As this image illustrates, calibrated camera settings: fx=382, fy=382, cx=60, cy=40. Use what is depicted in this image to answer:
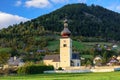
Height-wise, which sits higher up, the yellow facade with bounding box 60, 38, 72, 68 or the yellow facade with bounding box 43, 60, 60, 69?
the yellow facade with bounding box 60, 38, 72, 68

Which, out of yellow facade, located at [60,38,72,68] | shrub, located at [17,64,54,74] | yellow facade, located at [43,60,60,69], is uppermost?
yellow facade, located at [60,38,72,68]

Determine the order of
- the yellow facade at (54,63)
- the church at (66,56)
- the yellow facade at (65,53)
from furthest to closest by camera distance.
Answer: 1. the yellow facade at (54,63)
2. the church at (66,56)
3. the yellow facade at (65,53)

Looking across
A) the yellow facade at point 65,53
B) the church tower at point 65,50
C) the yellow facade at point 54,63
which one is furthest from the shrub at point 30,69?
the yellow facade at point 54,63

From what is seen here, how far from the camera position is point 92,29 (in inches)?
7564

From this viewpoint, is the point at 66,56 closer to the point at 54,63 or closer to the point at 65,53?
the point at 65,53

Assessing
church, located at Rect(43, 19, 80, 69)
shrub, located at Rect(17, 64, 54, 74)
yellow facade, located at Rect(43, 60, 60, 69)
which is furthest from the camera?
yellow facade, located at Rect(43, 60, 60, 69)

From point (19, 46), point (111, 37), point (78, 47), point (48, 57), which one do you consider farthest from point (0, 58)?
point (111, 37)

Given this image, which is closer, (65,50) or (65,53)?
(65,53)

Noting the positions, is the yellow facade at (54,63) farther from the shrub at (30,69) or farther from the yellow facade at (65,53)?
the shrub at (30,69)

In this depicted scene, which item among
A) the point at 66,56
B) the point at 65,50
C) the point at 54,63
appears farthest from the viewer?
the point at 54,63

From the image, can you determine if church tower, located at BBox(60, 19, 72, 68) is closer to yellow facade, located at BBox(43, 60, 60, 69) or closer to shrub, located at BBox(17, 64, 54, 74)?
yellow facade, located at BBox(43, 60, 60, 69)

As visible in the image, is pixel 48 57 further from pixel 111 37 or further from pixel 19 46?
pixel 111 37

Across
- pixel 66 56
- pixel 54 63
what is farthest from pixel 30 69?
pixel 54 63

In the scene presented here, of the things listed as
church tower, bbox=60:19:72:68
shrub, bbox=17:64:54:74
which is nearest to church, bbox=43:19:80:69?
church tower, bbox=60:19:72:68
